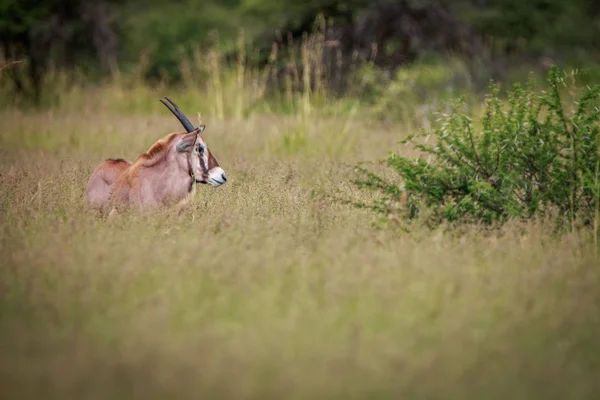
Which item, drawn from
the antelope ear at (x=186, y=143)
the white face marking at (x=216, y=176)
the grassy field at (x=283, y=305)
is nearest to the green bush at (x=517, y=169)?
the grassy field at (x=283, y=305)

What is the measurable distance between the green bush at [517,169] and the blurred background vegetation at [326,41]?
6471 mm

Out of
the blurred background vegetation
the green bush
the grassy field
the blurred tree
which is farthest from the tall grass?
the blurred tree

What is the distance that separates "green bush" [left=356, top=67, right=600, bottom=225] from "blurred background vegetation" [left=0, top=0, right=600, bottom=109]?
647cm

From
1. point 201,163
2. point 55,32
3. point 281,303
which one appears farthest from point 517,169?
point 55,32

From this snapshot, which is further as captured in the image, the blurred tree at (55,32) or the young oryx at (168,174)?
the blurred tree at (55,32)

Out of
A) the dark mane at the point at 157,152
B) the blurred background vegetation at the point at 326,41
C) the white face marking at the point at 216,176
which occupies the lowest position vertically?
the blurred background vegetation at the point at 326,41

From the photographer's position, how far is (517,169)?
23.0ft

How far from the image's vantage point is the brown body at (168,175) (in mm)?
7156

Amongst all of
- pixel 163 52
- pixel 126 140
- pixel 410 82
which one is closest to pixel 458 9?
pixel 410 82

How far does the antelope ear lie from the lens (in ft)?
23.1

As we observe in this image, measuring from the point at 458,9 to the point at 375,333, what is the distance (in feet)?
54.8

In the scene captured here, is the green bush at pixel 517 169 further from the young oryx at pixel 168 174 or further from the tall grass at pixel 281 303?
the young oryx at pixel 168 174

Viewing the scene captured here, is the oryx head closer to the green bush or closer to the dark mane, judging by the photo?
the dark mane

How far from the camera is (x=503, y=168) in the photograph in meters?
6.99
